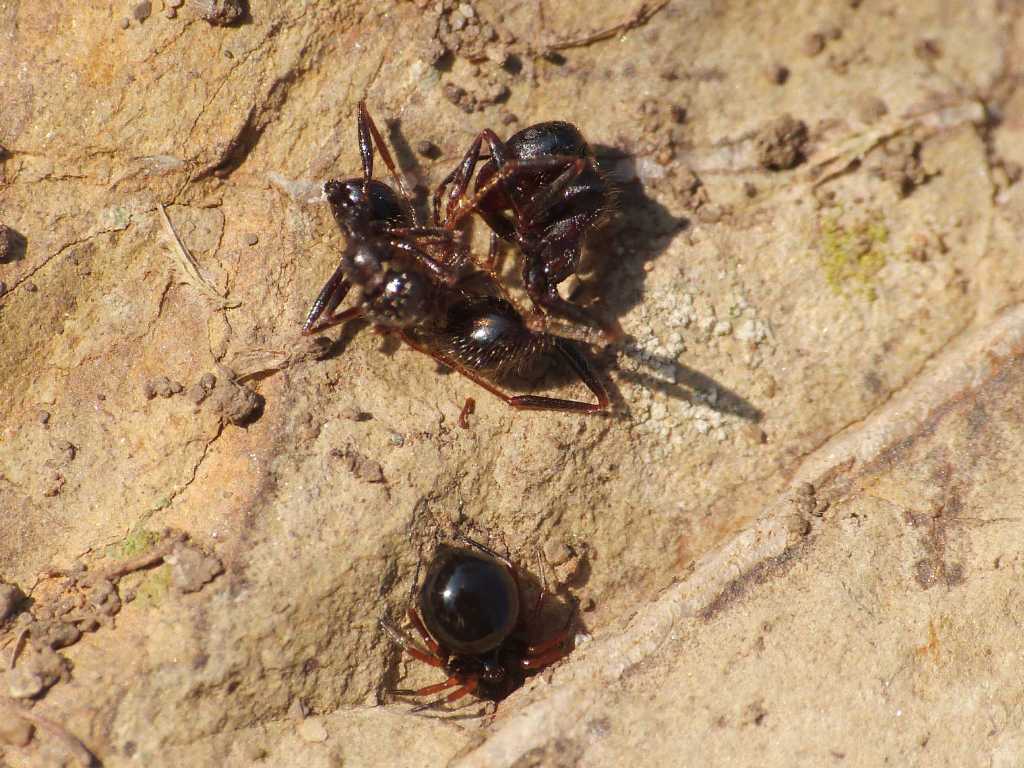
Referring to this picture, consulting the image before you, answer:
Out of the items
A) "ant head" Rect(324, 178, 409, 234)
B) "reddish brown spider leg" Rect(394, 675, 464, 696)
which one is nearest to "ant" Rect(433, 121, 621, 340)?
"ant head" Rect(324, 178, 409, 234)

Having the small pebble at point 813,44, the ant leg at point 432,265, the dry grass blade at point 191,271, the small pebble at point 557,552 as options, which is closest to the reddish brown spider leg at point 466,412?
the ant leg at point 432,265

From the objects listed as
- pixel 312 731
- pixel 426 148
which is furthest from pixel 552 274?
pixel 312 731

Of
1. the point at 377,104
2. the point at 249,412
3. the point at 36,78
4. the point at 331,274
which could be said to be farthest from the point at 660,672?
the point at 36,78

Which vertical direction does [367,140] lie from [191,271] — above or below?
above

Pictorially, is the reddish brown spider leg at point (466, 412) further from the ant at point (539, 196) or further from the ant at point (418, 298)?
the ant at point (539, 196)

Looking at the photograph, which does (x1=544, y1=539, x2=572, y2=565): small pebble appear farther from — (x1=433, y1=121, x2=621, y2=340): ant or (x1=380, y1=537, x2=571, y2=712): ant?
(x1=433, y1=121, x2=621, y2=340): ant

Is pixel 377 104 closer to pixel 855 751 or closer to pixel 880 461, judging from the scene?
pixel 880 461

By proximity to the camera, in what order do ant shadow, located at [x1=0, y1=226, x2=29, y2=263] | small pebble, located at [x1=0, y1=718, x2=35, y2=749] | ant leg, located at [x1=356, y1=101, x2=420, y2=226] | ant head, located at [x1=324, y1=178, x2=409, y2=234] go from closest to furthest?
small pebble, located at [x1=0, y1=718, x2=35, y2=749] → ant shadow, located at [x1=0, y1=226, x2=29, y2=263] → ant head, located at [x1=324, y1=178, x2=409, y2=234] → ant leg, located at [x1=356, y1=101, x2=420, y2=226]

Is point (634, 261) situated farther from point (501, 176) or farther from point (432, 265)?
point (432, 265)
